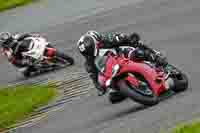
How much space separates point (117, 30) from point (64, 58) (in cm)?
335

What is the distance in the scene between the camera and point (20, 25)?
30172 millimetres

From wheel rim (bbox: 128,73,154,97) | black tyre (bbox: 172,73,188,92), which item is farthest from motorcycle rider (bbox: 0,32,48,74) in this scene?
wheel rim (bbox: 128,73,154,97)

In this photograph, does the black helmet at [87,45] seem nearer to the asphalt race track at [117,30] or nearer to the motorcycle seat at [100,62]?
the motorcycle seat at [100,62]

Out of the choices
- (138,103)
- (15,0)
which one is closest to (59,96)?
(138,103)

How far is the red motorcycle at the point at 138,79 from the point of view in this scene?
15773mm

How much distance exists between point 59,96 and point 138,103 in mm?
3839

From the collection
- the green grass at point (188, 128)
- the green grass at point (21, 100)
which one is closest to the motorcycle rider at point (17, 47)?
the green grass at point (21, 100)

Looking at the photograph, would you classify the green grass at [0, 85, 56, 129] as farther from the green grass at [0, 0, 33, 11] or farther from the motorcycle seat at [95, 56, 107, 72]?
the green grass at [0, 0, 33, 11]

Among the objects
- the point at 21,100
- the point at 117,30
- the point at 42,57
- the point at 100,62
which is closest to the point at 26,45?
the point at 42,57

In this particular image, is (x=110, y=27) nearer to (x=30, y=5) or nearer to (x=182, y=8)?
(x=182, y=8)

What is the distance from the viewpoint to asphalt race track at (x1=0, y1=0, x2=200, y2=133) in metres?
15.0

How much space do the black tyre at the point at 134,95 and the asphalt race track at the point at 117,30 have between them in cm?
14

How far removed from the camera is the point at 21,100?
20641mm

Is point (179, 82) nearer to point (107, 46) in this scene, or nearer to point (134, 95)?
point (134, 95)
